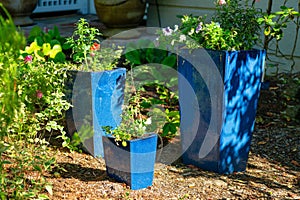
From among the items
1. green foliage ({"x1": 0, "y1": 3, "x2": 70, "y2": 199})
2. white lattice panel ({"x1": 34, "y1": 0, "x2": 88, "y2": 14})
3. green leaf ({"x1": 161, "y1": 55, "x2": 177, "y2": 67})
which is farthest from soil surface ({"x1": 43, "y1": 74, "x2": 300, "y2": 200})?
white lattice panel ({"x1": 34, "y1": 0, "x2": 88, "y2": 14})

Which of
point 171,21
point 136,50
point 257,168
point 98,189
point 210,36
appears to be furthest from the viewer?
point 171,21

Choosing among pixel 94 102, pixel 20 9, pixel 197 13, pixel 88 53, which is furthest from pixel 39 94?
pixel 20 9

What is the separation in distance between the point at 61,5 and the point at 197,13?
132 inches

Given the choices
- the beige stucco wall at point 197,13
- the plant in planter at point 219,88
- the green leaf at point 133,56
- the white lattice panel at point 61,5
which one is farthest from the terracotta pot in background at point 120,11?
the plant in planter at point 219,88

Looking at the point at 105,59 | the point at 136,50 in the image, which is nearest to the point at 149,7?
the point at 136,50

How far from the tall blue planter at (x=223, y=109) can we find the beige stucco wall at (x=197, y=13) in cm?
242

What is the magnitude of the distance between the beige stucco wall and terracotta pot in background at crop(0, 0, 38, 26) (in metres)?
1.86

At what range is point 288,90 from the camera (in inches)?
207

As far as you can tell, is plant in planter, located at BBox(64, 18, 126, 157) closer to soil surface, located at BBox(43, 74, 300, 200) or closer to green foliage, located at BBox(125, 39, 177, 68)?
soil surface, located at BBox(43, 74, 300, 200)

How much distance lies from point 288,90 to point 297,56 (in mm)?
793

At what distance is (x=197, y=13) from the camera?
274 inches

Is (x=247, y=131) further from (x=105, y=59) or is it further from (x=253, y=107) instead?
(x=105, y=59)

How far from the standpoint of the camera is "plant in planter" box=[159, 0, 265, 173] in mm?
3424

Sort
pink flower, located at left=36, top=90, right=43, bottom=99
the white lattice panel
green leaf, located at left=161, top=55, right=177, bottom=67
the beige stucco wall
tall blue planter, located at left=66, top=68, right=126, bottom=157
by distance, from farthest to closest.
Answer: the white lattice panel
the beige stucco wall
green leaf, located at left=161, top=55, right=177, bottom=67
tall blue planter, located at left=66, top=68, right=126, bottom=157
pink flower, located at left=36, top=90, right=43, bottom=99
